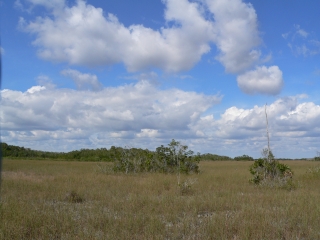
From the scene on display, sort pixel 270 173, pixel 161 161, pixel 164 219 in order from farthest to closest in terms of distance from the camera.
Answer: pixel 161 161 → pixel 270 173 → pixel 164 219

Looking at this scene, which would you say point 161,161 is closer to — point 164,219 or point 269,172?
point 269,172

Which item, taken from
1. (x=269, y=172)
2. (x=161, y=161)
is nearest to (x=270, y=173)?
(x=269, y=172)

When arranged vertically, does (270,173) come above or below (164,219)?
above

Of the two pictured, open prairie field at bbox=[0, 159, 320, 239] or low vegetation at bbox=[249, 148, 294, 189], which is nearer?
open prairie field at bbox=[0, 159, 320, 239]

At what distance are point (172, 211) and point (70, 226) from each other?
3.01 m

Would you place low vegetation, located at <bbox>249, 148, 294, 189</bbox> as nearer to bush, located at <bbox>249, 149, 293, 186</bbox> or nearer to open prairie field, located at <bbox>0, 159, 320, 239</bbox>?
bush, located at <bbox>249, 149, 293, 186</bbox>

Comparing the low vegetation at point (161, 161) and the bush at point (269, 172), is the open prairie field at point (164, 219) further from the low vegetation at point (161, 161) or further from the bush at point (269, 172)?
the low vegetation at point (161, 161)

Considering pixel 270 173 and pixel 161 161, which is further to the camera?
pixel 161 161

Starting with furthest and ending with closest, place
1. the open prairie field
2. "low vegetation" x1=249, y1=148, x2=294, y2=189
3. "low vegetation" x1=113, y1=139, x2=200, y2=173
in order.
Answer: "low vegetation" x1=113, y1=139, x2=200, y2=173 < "low vegetation" x1=249, y1=148, x2=294, y2=189 < the open prairie field

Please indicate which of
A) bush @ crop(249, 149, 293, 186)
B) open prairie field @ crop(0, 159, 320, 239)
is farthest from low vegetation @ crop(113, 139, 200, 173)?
open prairie field @ crop(0, 159, 320, 239)

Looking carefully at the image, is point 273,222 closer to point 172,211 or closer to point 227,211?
point 227,211

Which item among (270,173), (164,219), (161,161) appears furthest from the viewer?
(161,161)

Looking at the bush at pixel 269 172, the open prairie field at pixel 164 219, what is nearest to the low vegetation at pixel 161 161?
the bush at pixel 269 172

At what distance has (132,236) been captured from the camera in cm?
727
